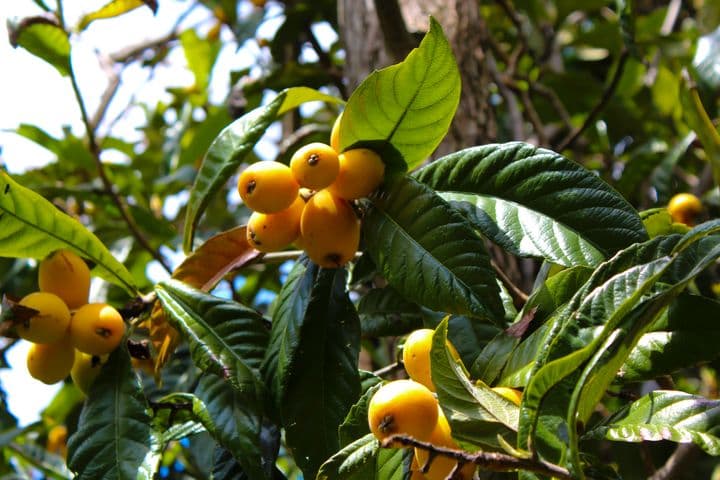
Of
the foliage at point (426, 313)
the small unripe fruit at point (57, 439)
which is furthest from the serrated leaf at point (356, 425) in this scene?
the small unripe fruit at point (57, 439)

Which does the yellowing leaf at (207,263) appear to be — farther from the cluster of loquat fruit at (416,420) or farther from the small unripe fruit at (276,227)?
the cluster of loquat fruit at (416,420)

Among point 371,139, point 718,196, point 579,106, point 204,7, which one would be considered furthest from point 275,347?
point 204,7

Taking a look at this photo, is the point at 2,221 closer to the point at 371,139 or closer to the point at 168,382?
the point at 371,139

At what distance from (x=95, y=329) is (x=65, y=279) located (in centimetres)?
10

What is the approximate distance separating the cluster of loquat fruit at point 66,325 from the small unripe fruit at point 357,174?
34 centimetres

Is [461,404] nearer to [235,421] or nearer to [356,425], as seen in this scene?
[356,425]

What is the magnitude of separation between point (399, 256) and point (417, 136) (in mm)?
154

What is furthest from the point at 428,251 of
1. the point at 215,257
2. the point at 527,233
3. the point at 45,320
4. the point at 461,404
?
the point at 45,320

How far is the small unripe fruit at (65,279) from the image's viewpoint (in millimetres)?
1094

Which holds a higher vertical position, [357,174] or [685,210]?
[357,174]

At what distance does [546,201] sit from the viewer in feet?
3.04

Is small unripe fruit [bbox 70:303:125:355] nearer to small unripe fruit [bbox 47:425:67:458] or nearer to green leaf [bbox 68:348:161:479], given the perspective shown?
green leaf [bbox 68:348:161:479]

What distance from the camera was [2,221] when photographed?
108cm

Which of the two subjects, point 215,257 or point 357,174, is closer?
point 357,174
